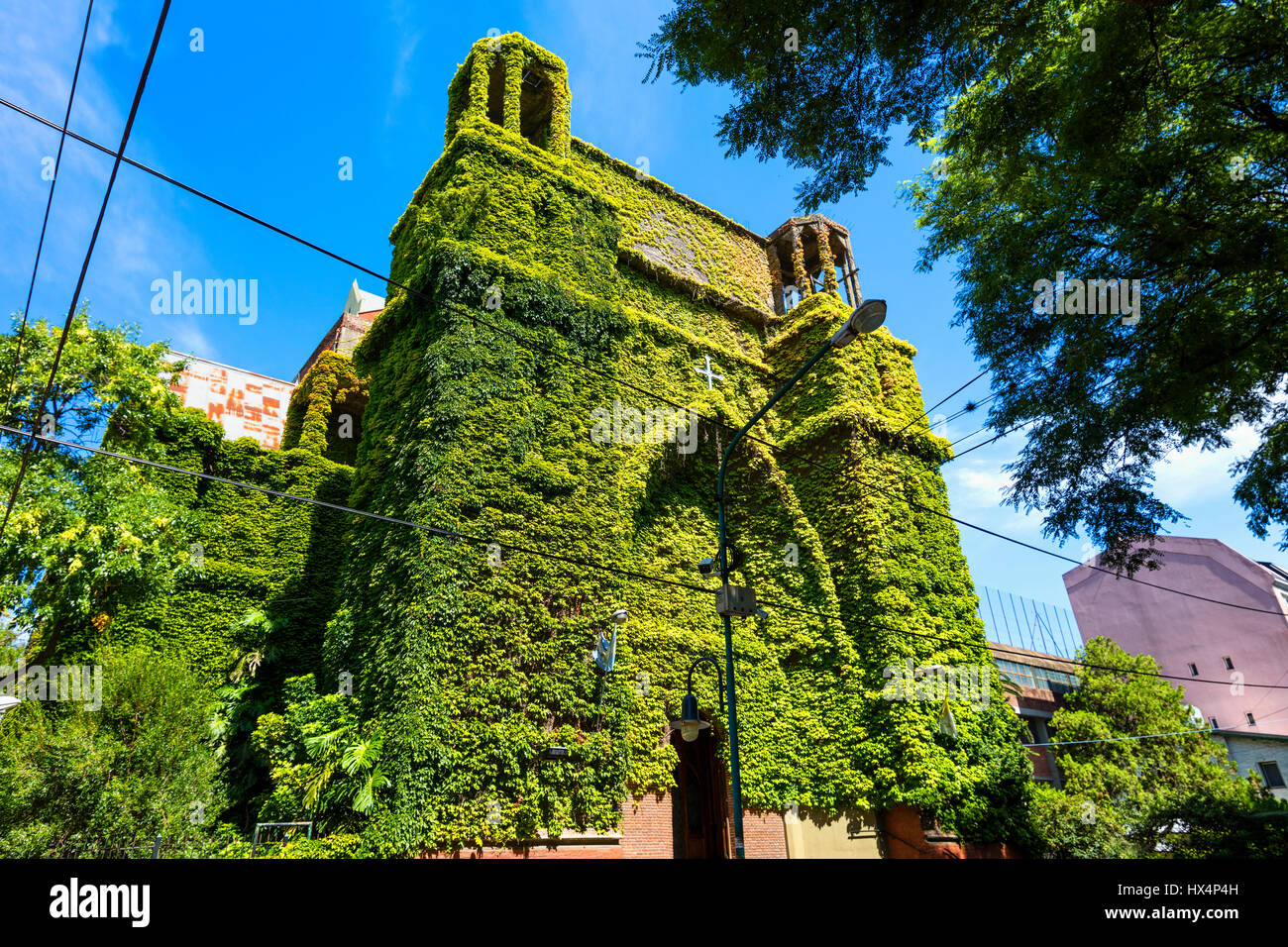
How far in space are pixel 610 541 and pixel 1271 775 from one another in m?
35.6

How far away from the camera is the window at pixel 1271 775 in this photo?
3084cm

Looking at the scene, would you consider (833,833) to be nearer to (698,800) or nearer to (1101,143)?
(698,800)

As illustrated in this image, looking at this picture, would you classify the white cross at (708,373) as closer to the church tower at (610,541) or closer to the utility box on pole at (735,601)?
the church tower at (610,541)

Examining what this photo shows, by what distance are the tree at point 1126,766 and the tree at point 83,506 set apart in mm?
23862

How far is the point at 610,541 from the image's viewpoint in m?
15.0

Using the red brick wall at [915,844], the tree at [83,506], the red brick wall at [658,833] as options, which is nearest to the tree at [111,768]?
the tree at [83,506]

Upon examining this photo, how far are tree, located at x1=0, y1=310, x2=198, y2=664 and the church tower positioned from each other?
15.8 feet

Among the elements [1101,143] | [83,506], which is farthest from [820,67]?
[83,506]

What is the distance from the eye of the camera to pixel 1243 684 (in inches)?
1341

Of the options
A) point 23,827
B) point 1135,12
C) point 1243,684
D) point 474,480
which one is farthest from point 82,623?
point 1243,684

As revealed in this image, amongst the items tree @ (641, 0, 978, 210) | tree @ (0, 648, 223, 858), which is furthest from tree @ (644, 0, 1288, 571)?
tree @ (0, 648, 223, 858)
